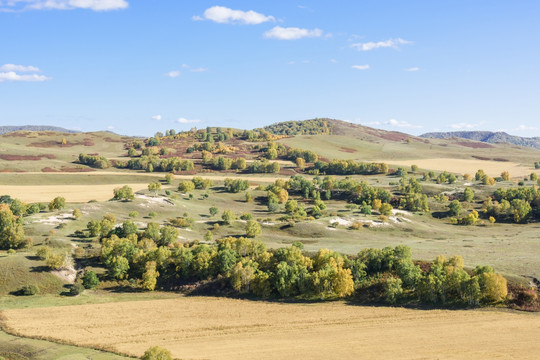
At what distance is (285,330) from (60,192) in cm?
14118

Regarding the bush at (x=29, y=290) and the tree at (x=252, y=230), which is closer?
the bush at (x=29, y=290)

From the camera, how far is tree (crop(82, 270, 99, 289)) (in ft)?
279

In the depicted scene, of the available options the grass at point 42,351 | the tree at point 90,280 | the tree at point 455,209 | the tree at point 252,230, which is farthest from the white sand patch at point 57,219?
the tree at point 455,209

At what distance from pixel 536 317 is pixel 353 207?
319ft

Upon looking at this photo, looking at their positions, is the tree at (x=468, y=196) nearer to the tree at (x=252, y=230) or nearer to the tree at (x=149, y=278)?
the tree at (x=252, y=230)

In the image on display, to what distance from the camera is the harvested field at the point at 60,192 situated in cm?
15700

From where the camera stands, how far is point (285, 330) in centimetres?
6238

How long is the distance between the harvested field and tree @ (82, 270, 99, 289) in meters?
77.7

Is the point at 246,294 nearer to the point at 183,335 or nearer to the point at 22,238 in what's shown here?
the point at 183,335

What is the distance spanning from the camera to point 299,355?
53.2 metres

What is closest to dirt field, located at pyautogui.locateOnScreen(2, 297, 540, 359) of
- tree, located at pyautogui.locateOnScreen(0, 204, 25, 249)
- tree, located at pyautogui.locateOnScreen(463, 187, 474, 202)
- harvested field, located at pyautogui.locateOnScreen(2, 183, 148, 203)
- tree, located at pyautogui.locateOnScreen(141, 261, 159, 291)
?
tree, located at pyautogui.locateOnScreen(141, 261, 159, 291)

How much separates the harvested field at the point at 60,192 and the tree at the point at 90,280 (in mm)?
77711

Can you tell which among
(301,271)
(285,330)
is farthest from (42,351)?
(301,271)

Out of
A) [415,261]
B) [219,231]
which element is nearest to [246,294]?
[415,261]
